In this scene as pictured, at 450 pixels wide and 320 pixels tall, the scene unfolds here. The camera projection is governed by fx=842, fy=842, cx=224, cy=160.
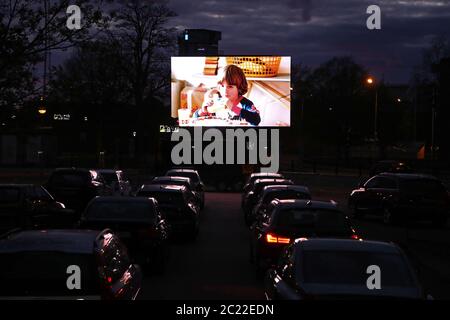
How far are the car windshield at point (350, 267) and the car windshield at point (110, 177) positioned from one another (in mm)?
23499

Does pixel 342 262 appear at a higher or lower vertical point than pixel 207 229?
higher

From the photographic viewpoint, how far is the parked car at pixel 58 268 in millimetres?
7754

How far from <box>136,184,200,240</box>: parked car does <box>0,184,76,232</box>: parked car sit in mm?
2210

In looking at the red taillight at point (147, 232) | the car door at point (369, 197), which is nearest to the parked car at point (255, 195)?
the car door at point (369, 197)

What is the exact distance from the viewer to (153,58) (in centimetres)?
6494

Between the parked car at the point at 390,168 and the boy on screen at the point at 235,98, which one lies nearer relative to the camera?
the parked car at the point at 390,168

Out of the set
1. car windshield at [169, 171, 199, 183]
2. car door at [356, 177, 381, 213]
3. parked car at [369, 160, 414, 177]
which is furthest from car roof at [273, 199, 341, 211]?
parked car at [369, 160, 414, 177]

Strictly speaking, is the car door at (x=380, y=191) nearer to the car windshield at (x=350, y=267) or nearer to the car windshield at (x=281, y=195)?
the car windshield at (x=281, y=195)

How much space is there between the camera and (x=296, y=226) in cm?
1402

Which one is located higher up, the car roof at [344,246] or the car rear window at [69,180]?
the car roof at [344,246]

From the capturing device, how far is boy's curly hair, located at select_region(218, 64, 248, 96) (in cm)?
5650
